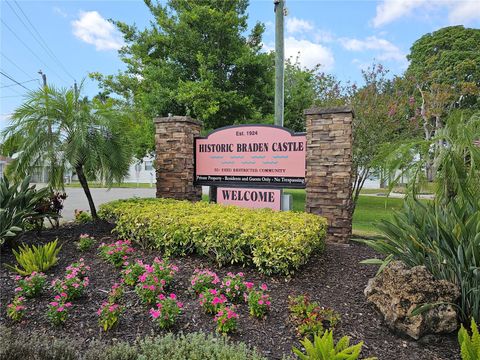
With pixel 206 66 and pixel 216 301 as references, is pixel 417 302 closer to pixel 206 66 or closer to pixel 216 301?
pixel 216 301

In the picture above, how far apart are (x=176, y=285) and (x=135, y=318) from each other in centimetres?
62

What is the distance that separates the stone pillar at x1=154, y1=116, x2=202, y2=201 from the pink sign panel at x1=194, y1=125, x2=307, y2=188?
7.5 inches

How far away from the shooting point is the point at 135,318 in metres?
2.80

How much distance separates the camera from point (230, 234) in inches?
149

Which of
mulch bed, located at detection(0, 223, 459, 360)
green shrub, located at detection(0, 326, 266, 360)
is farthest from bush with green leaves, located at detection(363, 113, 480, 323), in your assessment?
green shrub, located at detection(0, 326, 266, 360)

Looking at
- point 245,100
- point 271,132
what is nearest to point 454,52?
point 245,100

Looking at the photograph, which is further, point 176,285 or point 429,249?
point 176,285

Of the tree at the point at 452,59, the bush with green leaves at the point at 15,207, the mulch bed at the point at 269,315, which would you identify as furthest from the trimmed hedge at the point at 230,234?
the tree at the point at 452,59

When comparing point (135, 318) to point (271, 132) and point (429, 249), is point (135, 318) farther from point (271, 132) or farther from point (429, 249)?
point (271, 132)

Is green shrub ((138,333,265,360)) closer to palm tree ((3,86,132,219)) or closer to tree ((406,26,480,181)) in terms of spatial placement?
palm tree ((3,86,132,219))

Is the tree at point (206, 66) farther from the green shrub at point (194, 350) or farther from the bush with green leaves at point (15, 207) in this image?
the green shrub at point (194, 350)

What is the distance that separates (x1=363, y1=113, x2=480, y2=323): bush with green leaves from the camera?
2.64 metres

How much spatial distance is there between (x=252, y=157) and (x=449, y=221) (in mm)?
3488

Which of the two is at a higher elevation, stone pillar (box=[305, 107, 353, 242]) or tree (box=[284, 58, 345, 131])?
tree (box=[284, 58, 345, 131])
